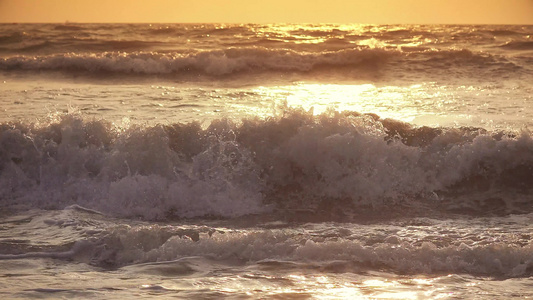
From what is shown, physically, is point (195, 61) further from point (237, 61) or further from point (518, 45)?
point (518, 45)

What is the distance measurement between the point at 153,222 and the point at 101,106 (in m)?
4.74

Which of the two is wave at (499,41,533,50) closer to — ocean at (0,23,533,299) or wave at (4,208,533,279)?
ocean at (0,23,533,299)

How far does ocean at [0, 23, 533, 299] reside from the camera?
203 inches

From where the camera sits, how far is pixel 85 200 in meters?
7.56

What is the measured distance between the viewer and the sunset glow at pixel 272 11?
24609 millimetres

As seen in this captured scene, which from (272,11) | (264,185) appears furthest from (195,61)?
(272,11)

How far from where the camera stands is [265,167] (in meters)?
8.27

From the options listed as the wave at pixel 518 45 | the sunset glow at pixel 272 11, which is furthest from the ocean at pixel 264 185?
the sunset glow at pixel 272 11

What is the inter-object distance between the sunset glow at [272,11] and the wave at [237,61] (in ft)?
25.4

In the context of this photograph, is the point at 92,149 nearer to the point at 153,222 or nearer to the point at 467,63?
the point at 153,222

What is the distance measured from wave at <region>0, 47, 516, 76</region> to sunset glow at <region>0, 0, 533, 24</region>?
25.4ft

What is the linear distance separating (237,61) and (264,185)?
28.5 feet

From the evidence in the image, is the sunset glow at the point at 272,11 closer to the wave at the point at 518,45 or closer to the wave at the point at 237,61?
the wave at the point at 518,45

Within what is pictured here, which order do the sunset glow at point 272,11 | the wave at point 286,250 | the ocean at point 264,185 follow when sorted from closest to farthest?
the ocean at point 264,185, the wave at point 286,250, the sunset glow at point 272,11
